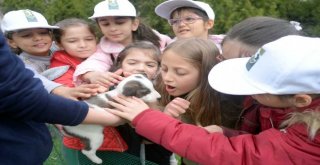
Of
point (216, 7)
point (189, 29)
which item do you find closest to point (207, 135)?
point (189, 29)

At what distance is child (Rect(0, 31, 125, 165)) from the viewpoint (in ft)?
4.14

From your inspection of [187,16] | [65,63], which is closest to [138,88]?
[65,63]

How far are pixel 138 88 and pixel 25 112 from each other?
0.54 metres

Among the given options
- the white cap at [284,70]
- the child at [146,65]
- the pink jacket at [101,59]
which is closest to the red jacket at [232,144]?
the white cap at [284,70]

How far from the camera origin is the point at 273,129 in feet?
4.82

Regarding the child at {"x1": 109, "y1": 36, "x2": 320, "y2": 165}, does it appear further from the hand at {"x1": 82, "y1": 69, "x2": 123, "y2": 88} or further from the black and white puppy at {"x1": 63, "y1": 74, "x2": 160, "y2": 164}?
the hand at {"x1": 82, "y1": 69, "x2": 123, "y2": 88}

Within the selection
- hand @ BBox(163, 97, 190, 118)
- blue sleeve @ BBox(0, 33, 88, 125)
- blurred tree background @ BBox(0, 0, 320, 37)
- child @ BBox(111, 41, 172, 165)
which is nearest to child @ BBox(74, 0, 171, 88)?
child @ BBox(111, 41, 172, 165)

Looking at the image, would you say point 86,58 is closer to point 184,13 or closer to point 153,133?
point 184,13

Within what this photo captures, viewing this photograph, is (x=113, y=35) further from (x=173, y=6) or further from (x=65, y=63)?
(x=173, y=6)

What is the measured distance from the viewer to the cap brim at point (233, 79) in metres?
1.50

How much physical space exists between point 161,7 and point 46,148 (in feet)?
5.39

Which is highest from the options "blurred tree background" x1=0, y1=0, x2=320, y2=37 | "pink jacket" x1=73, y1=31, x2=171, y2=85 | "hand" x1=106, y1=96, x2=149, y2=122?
"hand" x1=106, y1=96, x2=149, y2=122

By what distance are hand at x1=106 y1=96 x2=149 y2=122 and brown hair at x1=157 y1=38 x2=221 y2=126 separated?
1.03 ft

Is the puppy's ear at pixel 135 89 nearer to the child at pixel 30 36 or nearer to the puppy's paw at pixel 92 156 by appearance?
the puppy's paw at pixel 92 156
